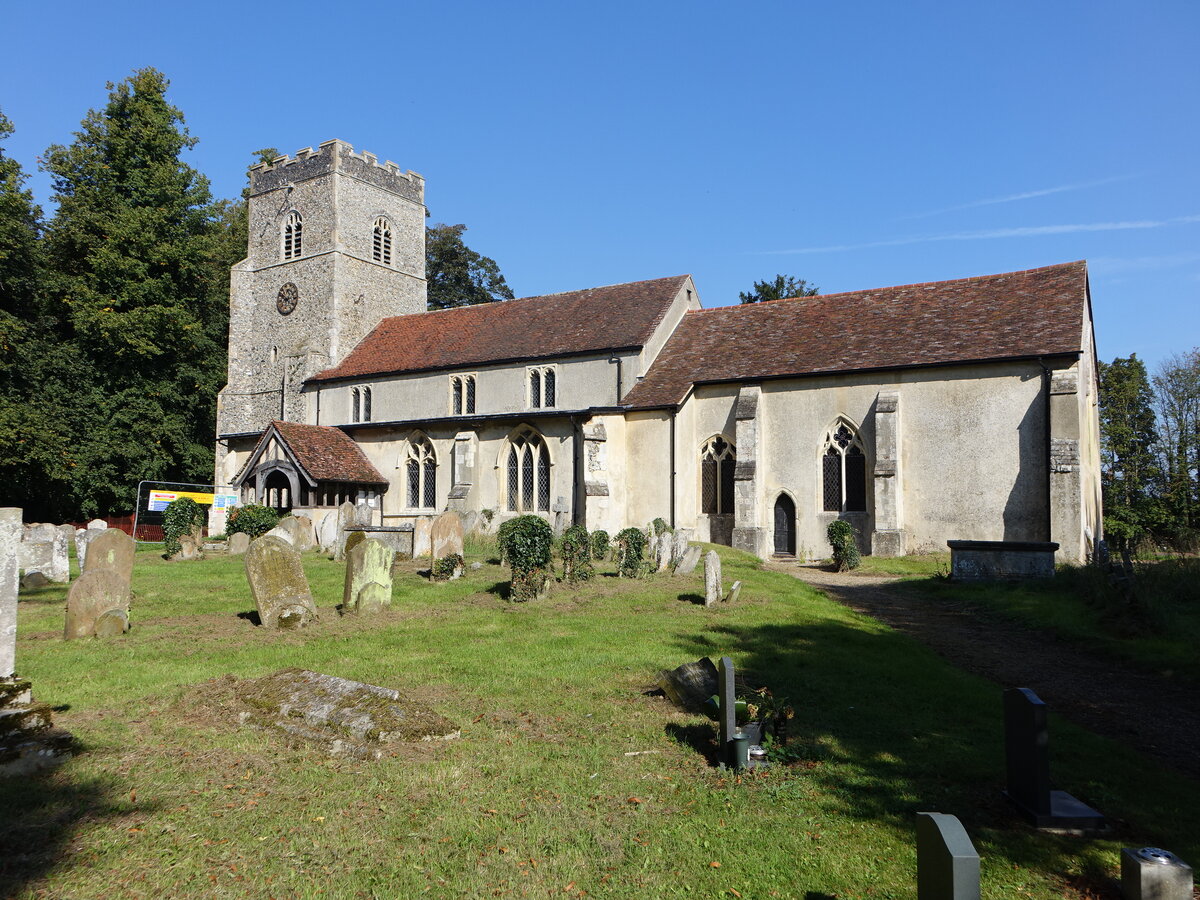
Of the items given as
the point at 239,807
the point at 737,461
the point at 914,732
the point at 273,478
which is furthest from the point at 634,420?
the point at 239,807

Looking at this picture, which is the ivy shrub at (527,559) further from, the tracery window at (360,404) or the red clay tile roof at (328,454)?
the tracery window at (360,404)

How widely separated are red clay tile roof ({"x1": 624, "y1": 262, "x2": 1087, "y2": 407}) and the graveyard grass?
15.6 meters

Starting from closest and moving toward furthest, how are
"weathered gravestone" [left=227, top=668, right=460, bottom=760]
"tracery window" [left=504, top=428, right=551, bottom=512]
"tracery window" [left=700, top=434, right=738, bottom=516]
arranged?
"weathered gravestone" [left=227, top=668, right=460, bottom=760], "tracery window" [left=700, top=434, right=738, bottom=516], "tracery window" [left=504, top=428, right=551, bottom=512]

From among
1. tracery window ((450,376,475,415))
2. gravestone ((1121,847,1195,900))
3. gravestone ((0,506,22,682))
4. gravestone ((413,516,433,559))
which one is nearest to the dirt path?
gravestone ((1121,847,1195,900))

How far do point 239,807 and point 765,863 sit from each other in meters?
3.62

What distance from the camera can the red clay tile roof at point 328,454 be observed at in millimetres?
29953

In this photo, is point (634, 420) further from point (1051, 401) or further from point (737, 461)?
point (1051, 401)

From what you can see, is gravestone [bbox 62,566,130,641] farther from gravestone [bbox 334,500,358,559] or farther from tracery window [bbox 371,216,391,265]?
tracery window [bbox 371,216,391,265]

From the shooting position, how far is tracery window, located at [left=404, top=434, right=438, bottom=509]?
32.1 meters

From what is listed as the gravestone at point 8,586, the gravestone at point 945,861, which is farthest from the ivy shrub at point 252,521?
the gravestone at point 945,861

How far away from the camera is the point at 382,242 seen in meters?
38.1

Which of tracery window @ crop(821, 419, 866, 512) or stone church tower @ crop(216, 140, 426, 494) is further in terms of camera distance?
stone church tower @ crop(216, 140, 426, 494)

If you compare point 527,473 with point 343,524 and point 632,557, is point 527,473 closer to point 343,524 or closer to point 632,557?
point 343,524

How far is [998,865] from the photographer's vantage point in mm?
5102
